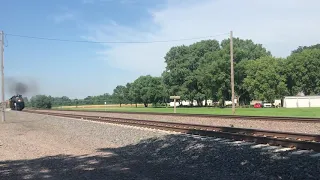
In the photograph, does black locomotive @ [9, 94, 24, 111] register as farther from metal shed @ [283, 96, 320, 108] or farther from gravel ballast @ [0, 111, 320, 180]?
gravel ballast @ [0, 111, 320, 180]

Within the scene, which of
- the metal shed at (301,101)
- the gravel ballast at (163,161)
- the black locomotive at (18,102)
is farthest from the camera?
the black locomotive at (18,102)

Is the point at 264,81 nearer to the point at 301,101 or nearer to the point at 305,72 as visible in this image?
the point at 301,101

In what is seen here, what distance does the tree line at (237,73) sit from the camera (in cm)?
8288

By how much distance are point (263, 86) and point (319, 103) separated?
11892mm

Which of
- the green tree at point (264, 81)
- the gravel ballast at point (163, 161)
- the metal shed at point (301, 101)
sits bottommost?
the gravel ballast at point (163, 161)

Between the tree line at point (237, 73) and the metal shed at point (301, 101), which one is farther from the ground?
the tree line at point (237, 73)

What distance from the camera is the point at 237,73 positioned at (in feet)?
286

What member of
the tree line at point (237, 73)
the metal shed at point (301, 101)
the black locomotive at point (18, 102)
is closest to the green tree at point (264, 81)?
the tree line at point (237, 73)

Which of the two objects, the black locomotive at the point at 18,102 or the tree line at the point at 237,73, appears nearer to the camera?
the tree line at the point at 237,73

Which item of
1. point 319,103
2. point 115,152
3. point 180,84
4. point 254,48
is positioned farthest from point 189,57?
point 115,152

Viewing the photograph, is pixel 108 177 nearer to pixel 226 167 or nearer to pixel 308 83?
pixel 226 167

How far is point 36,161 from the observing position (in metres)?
12.9

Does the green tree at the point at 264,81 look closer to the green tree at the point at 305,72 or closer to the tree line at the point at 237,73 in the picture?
the tree line at the point at 237,73

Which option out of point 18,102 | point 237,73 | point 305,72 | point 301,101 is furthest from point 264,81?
point 18,102
